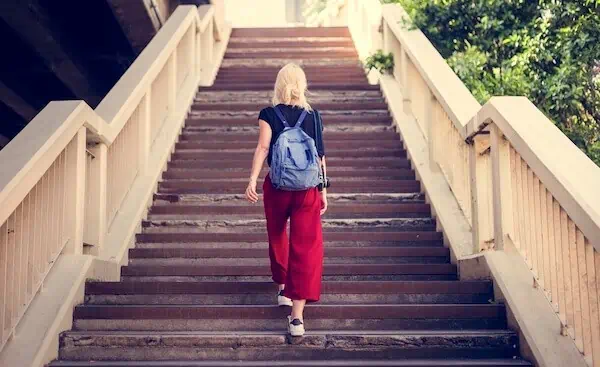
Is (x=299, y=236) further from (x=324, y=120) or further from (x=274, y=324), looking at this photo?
(x=324, y=120)

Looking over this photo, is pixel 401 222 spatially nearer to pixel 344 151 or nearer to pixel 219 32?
pixel 344 151

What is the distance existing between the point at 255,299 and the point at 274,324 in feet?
1.14

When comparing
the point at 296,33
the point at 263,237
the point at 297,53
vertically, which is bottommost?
the point at 263,237

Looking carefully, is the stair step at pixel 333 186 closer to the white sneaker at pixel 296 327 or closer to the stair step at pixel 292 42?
the white sneaker at pixel 296 327

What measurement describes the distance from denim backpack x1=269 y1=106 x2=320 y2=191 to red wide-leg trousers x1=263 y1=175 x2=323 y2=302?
7cm

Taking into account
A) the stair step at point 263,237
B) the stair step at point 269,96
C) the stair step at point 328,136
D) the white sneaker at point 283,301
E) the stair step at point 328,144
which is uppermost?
the stair step at point 269,96

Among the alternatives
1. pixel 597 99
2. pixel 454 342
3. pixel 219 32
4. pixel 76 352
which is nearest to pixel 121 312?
pixel 76 352

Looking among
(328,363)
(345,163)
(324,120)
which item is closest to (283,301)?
(328,363)

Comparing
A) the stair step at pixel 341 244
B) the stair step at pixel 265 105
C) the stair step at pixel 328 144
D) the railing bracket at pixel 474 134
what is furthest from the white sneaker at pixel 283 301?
the stair step at pixel 265 105

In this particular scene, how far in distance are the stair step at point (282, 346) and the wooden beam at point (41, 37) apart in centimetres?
442

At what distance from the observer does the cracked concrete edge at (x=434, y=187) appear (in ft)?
14.9

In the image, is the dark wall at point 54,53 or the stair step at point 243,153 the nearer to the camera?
the stair step at point 243,153

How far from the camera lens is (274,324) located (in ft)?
11.9

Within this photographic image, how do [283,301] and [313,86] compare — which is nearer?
[283,301]
